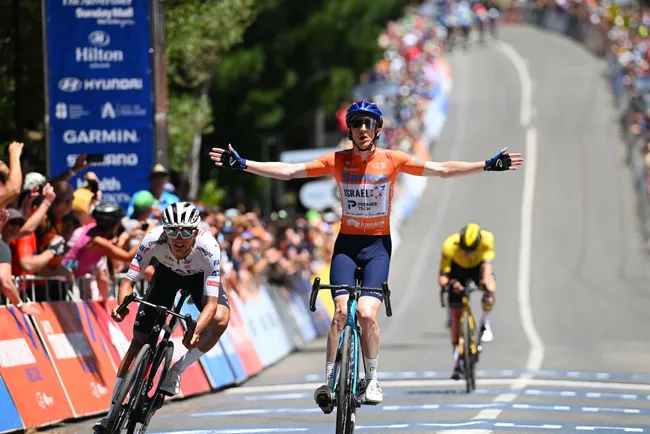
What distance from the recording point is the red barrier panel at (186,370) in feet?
50.4

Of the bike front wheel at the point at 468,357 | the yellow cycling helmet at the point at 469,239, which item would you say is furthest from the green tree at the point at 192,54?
the bike front wheel at the point at 468,357

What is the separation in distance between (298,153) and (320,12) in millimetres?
16363

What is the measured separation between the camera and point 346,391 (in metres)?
10.5

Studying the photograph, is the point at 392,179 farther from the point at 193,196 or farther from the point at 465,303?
the point at 193,196

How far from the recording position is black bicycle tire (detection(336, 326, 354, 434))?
1035 cm

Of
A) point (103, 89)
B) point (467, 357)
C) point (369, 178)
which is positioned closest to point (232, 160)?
point (369, 178)

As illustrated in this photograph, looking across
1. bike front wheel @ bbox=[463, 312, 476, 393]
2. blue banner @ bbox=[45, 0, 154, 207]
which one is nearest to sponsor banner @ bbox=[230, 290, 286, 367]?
blue banner @ bbox=[45, 0, 154, 207]

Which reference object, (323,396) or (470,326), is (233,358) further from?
(323,396)

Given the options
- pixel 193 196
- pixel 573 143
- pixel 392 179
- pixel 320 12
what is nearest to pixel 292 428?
pixel 392 179

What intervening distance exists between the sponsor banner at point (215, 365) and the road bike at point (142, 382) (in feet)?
19.5

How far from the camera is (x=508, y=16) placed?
306 feet

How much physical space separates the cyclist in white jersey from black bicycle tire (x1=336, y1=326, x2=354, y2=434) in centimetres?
102

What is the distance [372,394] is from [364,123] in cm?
202

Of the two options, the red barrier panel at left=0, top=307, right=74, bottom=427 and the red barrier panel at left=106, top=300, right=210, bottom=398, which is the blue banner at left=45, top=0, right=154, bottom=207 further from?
the red barrier panel at left=0, top=307, right=74, bottom=427
